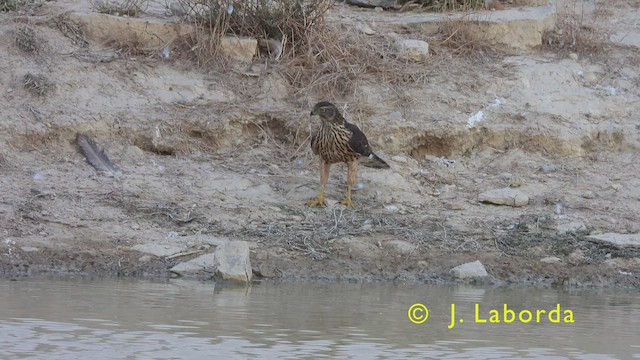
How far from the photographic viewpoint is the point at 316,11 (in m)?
11.9

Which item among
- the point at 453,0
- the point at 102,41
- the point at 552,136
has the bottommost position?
the point at 552,136

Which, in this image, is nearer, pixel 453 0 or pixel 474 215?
pixel 474 215

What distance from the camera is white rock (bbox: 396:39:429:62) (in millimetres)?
12195

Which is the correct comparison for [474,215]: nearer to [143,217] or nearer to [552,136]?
[552,136]

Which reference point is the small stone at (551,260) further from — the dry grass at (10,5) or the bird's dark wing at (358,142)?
the dry grass at (10,5)

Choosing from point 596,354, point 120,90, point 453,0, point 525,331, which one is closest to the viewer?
point 596,354

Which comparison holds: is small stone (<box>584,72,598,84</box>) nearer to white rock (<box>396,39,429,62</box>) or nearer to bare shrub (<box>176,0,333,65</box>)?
white rock (<box>396,39,429,62</box>)

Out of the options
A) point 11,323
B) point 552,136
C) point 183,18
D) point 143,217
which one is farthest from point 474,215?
point 11,323

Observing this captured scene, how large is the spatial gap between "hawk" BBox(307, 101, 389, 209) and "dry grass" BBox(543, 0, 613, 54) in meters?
3.53

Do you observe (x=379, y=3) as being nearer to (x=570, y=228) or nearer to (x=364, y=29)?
(x=364, y=29)

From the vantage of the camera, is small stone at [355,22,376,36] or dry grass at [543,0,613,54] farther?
dry grass at [543,0,613,54]

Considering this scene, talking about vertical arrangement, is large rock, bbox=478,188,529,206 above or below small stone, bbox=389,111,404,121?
below

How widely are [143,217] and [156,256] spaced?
73cm

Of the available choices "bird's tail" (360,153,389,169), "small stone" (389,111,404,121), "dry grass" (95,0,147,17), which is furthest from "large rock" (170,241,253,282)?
"dry grass" (95,0,147,17)
